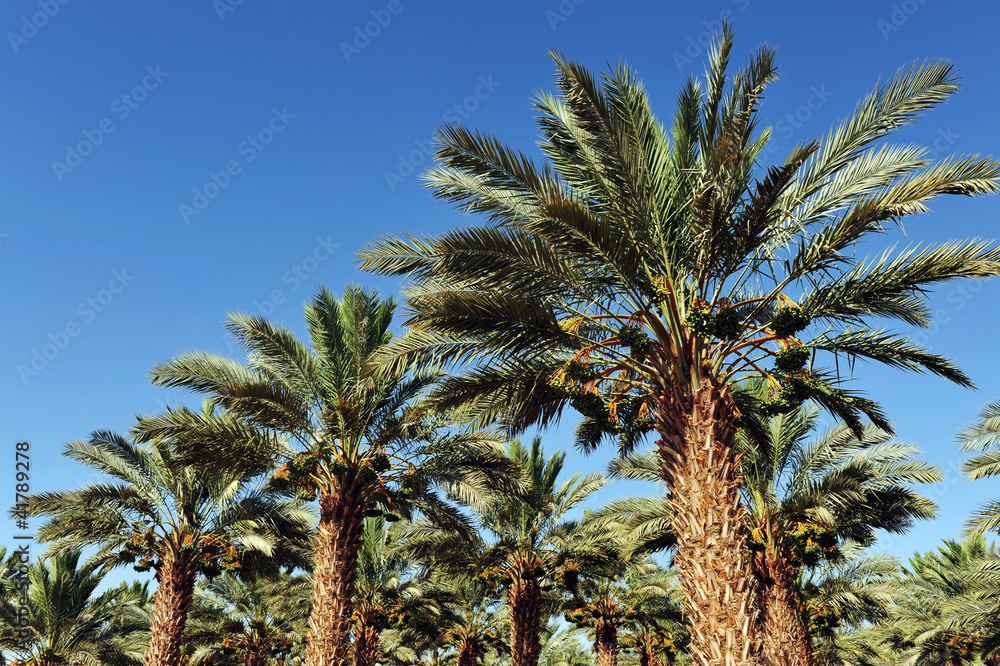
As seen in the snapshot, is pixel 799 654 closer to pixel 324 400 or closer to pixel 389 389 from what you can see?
pixel 389 389

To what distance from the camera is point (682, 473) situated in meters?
8.14

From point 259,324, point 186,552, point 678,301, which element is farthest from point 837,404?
point 186,552

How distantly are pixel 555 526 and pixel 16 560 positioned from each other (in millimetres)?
23869

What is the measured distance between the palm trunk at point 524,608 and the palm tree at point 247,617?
9335mm

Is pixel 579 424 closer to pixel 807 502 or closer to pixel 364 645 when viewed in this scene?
pixel 807 502

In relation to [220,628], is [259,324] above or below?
above

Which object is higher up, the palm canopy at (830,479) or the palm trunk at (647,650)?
the palm canopy at (830,479)

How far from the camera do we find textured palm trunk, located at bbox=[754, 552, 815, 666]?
48.6ft

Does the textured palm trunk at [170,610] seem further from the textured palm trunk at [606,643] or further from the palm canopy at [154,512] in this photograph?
the textured palm trunk at [606,643]

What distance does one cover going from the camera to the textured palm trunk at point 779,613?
48.6 feet

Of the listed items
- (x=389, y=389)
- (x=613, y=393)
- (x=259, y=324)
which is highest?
(x=259, y=324)

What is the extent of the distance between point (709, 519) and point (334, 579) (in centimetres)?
799

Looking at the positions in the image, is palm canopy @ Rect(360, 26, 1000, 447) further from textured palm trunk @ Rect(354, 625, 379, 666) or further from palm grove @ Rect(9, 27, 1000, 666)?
textured palm trunk @ Rect(354, 625, 379, 666)

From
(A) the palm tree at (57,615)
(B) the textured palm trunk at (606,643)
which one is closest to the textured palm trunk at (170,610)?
(A) the palm tree at (57,615)
